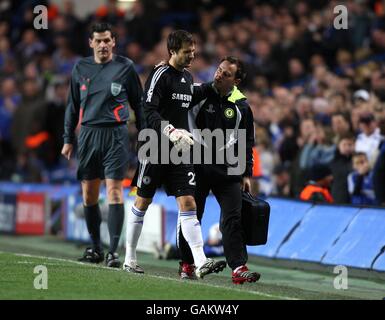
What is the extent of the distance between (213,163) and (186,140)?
85 cm

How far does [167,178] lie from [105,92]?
1.98 m

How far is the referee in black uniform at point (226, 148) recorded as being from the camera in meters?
10.6

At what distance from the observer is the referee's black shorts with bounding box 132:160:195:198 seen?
34.3 feet

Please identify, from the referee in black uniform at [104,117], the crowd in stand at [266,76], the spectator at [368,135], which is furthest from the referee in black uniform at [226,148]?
the spectator at [368,135]

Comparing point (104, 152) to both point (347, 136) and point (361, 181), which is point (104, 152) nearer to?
point (361, 181)

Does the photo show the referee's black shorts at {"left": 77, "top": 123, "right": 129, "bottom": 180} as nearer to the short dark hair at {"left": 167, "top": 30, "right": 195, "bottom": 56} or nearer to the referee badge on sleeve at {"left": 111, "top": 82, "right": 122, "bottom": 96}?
the referee badge on sleeve at {"left": 111, "top": 82, "right": 122, "bottom": 96}

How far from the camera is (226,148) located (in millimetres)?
10750

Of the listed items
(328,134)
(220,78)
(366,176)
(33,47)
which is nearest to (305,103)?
(328,134)

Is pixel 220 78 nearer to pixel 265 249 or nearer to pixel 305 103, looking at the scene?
pixel 265 249

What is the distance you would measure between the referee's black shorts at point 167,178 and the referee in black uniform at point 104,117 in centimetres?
142

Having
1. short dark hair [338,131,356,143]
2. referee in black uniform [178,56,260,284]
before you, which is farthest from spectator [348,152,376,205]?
referee in black uniform [178,56,260,284]

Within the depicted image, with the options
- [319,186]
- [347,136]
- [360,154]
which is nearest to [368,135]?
[347,136]

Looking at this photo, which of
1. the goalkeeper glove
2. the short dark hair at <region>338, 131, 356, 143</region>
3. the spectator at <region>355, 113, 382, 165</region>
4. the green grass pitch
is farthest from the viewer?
the short dark hair at <region>338, 131, 356, 143</region>

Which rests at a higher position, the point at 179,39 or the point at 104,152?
the point at 179,39
